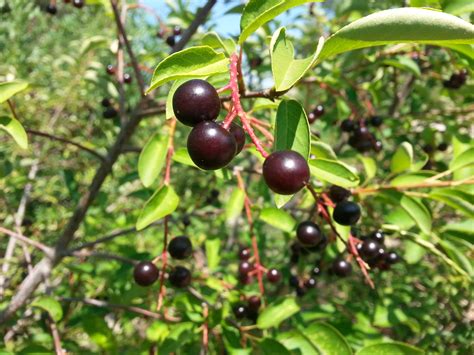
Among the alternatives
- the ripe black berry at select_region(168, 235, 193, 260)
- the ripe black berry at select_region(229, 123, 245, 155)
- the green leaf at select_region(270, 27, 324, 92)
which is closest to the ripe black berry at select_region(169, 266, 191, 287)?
the ripe black berry at select_region(168, 235, 193, 260)

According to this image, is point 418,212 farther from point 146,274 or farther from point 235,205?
point 146,274

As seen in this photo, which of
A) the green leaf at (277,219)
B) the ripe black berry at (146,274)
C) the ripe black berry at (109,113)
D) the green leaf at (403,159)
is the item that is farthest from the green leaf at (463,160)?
the ripe black berry at (109,113)

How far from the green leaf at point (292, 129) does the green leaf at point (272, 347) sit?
0.82 meters

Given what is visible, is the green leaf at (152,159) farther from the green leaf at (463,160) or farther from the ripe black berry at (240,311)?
the green leaf at (463,160)

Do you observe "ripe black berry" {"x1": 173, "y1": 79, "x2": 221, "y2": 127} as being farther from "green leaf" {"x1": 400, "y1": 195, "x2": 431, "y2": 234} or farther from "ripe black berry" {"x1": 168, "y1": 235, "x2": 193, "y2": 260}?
"green leaf" {"x1": 400, "y1": 195, "x2": 431, "y2": 234}

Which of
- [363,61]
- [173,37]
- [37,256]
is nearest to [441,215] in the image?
[363,61]

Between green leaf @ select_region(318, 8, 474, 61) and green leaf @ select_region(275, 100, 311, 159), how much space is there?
21 cm

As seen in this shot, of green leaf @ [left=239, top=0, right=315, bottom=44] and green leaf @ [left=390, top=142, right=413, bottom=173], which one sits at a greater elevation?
green leaf @ [left=239, top=0, right=315, bottom=44]

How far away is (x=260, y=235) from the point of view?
2775 millimetres

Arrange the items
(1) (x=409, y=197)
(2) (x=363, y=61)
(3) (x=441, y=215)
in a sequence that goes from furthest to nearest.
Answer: (3) (x=441, y=215) < (2) (x=363, y=61) < (1) (x=409, y=197)

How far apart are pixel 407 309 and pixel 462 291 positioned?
12.8 inches

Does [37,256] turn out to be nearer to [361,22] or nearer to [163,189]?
[163,189]

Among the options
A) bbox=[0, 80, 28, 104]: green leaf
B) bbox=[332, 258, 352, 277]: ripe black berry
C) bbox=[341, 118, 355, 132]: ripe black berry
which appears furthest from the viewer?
bbox=[341, 118, 355, 132]: ripe black berry

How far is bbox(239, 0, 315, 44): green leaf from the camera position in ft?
2.95
